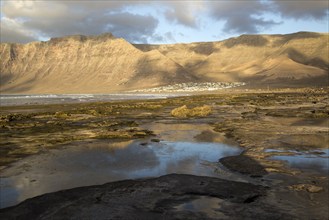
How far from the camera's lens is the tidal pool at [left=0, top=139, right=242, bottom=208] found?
11068 mm

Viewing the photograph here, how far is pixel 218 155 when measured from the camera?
15.4m

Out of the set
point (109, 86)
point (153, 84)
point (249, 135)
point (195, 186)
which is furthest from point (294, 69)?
point (195, 186)

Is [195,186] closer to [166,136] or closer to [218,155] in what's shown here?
[218,155]

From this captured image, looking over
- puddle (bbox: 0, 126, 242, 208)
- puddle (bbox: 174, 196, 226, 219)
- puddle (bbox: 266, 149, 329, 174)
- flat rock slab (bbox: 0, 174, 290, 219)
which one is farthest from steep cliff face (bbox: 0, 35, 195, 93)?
puddle (bbox: 174, 196, 226, 219)

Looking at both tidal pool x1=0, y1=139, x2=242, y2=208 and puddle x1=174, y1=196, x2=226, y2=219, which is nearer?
puddle x1=174, y1=196, x2=226, y2=219

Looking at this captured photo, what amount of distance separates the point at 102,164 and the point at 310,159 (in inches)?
323

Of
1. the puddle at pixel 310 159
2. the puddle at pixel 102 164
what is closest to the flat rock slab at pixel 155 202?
the puddle at pixel 102 164

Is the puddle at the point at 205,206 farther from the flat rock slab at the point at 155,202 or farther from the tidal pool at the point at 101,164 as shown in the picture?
the tidal pool at the point at 101,164

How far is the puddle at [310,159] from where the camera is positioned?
1284 cm

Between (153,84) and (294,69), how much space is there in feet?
212

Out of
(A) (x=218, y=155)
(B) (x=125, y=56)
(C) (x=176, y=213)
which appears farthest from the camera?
(B) (x=125, y=56)

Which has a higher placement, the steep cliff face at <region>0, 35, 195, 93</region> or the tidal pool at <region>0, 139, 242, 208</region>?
the steep cliff face at <region>0, 35, 195, 93</region>

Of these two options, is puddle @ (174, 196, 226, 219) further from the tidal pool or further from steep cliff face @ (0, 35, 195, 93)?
steep cliff face @ (0, 35, 195, 93)

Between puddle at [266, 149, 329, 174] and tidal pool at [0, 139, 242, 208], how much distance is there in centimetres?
241
